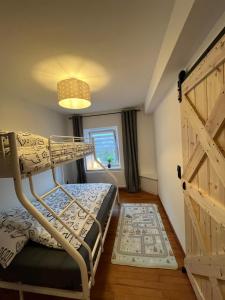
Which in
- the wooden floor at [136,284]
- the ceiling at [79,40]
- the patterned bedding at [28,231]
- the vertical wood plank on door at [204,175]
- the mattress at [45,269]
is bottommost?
the wooden floor at [136,284]

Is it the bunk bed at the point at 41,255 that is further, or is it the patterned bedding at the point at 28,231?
the patterned bedding at the point at 28,231

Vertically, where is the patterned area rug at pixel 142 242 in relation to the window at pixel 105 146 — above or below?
below

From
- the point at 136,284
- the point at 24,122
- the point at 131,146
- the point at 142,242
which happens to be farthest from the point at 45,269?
the point at 131,146

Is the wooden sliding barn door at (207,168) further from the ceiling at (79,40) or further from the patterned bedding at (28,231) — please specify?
the patterned bedding at (28,231)

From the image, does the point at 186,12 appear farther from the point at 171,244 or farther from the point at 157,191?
the point at 157,191

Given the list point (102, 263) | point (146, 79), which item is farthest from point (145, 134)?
point (102, 263)

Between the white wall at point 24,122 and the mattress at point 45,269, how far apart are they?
127 cm

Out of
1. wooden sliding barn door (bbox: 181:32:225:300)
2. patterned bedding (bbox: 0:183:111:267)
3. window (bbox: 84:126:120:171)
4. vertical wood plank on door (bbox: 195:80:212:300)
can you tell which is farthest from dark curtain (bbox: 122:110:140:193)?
vertical wood plank on door (bbox: 195:80:212:300)

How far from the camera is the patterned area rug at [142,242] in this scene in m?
1.80

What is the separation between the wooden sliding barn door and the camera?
2.87ft

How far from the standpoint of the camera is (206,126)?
101cm

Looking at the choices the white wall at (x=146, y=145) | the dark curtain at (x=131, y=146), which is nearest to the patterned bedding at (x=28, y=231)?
the dark curtain at (x=131, y=146)

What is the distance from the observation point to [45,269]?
3.85 ft

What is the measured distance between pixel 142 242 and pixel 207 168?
1.56 meters
